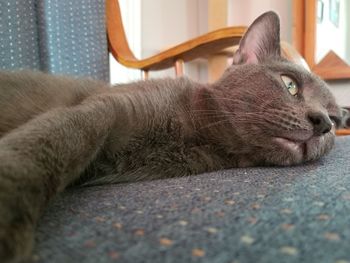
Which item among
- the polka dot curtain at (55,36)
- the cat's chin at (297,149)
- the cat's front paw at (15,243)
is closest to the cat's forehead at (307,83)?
the cat's chin at (297,149)

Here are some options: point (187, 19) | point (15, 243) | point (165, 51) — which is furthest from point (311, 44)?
point (15, 243)

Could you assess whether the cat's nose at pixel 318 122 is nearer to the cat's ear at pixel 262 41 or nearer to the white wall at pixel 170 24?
the cat's ear at pixel 262 41

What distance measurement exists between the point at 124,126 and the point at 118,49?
101cm

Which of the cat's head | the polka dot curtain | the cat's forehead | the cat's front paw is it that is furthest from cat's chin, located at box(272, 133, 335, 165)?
the polka dot curtain

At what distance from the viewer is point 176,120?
886 mm

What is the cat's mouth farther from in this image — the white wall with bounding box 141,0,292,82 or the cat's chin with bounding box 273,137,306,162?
the white wall with bounding box 141,0,292,82

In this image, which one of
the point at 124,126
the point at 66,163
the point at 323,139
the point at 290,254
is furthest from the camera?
the point at 323,139

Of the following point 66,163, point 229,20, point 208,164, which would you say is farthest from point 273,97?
point 229,20

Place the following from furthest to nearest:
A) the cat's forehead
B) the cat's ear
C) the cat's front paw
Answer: the cat's ear < the cat's forehead < the cat's front paw

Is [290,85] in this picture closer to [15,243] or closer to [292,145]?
[292,145]

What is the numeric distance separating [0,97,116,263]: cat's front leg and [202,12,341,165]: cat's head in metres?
0.30

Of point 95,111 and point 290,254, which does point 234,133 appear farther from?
point 290,254

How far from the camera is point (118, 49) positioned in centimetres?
175

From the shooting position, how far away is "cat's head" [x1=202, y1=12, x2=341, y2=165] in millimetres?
852
